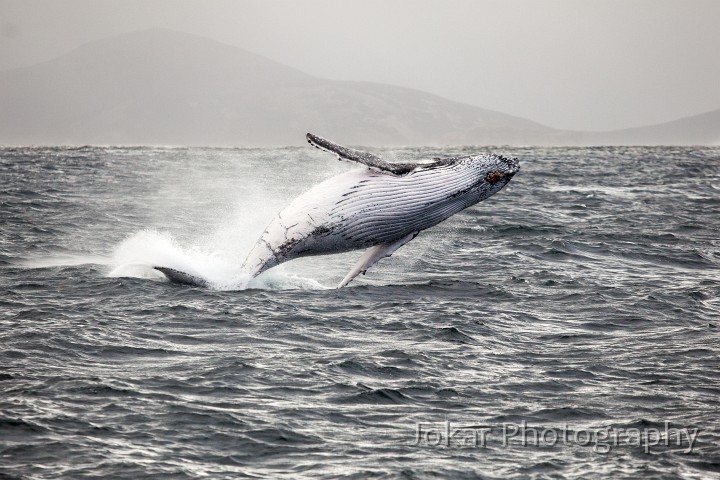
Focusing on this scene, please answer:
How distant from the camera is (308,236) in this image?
46.1 feet

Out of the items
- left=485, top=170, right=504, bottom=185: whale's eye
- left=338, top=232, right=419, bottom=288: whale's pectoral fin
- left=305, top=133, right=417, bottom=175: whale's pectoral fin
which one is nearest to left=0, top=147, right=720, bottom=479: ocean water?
left=338, top=232, right=419, bottom=288: whale's pectoral fin

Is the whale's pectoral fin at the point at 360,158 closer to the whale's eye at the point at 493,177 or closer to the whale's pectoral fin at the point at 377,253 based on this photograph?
the whale's pectoral fin at the point at 377,253

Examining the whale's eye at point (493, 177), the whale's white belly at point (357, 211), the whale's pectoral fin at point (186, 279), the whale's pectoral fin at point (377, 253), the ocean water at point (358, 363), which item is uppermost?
the whale's eye at point (493, 177)

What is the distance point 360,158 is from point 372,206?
805 mm

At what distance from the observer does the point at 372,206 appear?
1405 cm

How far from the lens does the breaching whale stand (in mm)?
14039

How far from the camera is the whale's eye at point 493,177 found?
1455cm

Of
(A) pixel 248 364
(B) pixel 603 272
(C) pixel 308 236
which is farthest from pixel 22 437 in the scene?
(B) pixel 603 272

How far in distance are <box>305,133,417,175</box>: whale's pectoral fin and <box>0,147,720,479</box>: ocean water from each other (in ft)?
7.97

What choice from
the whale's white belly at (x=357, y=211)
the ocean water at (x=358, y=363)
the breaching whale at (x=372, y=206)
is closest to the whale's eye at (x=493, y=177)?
the breaching whale at (x=372, y=206)

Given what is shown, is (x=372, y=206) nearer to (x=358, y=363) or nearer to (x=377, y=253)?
(x=377, y=253)

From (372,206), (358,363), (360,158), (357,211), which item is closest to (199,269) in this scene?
(357,211)

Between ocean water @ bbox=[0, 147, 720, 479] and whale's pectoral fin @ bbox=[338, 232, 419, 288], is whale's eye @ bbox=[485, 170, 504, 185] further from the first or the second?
ocean water @ bbox=[0, 147, 720, 479]

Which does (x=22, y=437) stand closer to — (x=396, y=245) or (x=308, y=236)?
(x=308, y=236)
